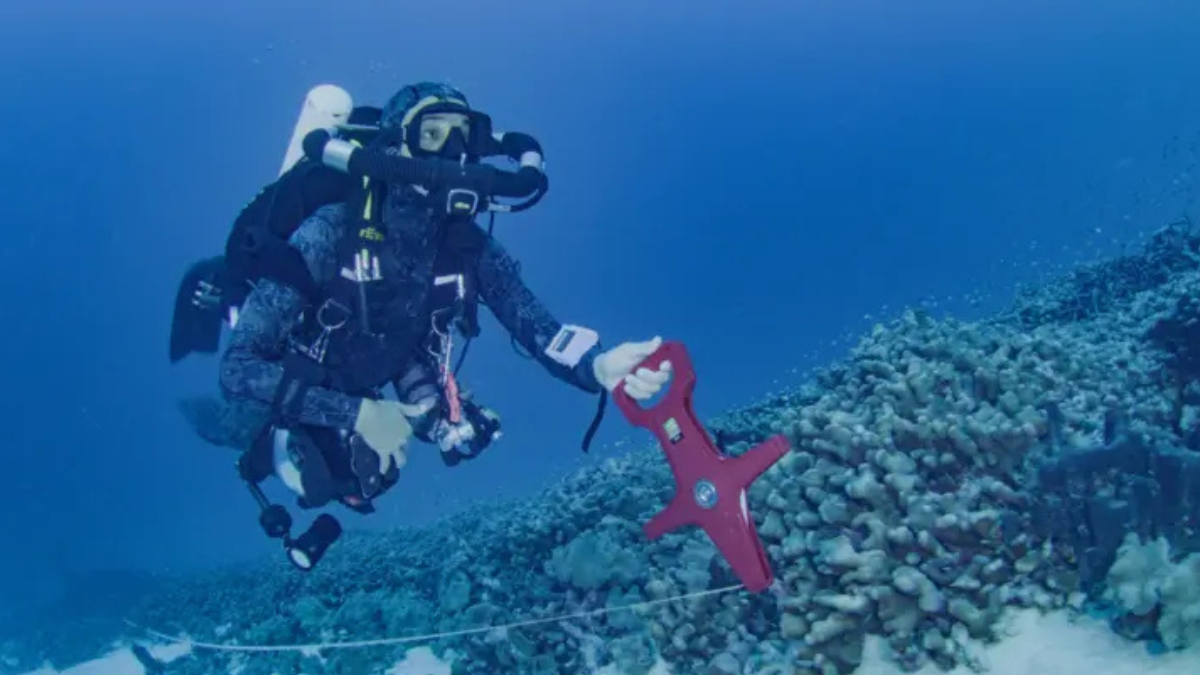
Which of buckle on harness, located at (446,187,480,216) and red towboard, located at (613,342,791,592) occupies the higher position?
buckle on harness, located at (446,187,480,216)

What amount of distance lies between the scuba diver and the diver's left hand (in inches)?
0.6

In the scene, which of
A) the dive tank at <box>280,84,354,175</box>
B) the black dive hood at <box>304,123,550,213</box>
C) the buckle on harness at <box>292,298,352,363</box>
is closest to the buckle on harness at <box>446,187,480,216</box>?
the black dive hood at <box>304,123,550,213</box>

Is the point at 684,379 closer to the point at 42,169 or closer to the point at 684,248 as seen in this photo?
the point at 684,248

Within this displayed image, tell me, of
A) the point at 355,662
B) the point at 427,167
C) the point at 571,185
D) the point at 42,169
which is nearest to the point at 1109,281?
the point at 427,167

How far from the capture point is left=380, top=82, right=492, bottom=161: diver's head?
534 cm

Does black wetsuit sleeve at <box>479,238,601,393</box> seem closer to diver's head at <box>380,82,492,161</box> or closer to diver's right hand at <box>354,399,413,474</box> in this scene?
diver's head at <box>380,82,492,161</box>

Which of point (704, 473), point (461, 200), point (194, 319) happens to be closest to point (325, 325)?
point (461, 200)

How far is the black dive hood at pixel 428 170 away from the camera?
5.05 m

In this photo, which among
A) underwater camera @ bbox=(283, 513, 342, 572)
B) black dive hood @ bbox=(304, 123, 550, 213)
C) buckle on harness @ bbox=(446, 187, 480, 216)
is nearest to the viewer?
black dive hood @ bbox=(304, 123, 550, 213)

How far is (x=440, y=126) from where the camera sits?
539 centimetres

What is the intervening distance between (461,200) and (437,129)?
58cm

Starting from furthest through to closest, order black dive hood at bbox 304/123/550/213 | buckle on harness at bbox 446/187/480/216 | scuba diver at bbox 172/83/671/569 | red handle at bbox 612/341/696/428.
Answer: scuba diver at bbox 172/83/671/569 → buckle on harness at bbox 446/187/480/216 → black dive hood at bbox 304/123/550/213 → red handle at bbox 612/341/696/428

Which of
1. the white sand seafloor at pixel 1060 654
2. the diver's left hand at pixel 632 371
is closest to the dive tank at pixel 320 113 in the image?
the diver's left hand at pixel 632 371

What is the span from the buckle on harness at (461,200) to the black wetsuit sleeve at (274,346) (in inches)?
39.1
